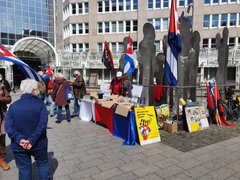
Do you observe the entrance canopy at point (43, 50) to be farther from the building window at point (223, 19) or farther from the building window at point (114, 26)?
the building window at point (223, 19)

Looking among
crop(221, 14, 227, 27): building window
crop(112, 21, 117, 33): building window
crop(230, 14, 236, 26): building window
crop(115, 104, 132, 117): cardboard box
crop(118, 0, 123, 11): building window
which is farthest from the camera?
crop(112, 21, 117, 33): building window

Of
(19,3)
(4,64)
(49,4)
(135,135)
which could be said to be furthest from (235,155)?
(49,4)

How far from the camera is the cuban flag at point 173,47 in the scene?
6.73 metres

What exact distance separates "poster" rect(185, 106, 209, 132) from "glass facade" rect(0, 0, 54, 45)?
36.2 meters

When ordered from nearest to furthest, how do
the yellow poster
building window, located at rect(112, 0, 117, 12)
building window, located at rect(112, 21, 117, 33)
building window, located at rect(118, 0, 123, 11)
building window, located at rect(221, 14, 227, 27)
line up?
the yellow poster
building window, located at rect(221, 14, 227, 27)
building window, located at rect(118, 0, 123, 11)
building window, located at rect(112, 0, 117, 12)
building window, located at rect(112, 21, 117, 33)

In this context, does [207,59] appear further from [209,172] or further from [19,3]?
[19,3]

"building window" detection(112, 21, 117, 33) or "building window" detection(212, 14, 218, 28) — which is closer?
"building window" detection(212, 14, 218, 28)

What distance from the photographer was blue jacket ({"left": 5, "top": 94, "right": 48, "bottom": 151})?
2.82 metres

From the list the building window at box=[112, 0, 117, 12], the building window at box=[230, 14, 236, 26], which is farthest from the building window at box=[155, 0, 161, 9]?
the building window at box=[230, 14, 236, 26]

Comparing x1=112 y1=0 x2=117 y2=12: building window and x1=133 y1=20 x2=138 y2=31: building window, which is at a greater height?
x1=112 y1=0 x2=117 y2=12: building window

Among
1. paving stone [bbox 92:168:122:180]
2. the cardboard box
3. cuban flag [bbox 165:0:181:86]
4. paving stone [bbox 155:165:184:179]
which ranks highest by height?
cuban flag [bbox 165:0:181:86]

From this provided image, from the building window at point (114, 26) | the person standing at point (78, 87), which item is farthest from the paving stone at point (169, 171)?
the building window at point (114, 26)

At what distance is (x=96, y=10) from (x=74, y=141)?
2983 cm

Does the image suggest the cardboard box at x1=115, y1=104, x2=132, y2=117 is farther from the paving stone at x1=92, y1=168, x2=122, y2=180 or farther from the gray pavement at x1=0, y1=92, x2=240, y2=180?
the paving stone at x1=92, y1=168, x2=122, y2=180
